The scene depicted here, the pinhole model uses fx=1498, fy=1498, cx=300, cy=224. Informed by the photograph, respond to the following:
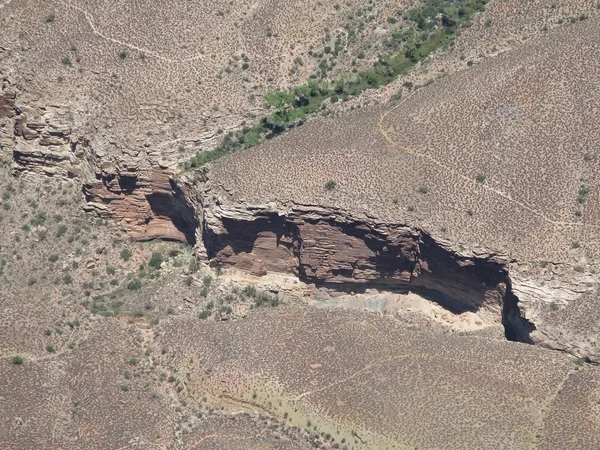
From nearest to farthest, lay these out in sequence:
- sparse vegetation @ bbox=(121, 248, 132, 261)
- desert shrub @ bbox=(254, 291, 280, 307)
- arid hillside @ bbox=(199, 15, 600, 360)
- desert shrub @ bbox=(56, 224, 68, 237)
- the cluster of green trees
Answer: arid hillside @ bbox=(199, 15, 600, 360)
desert shrub @ bbox=(254, 291, 280, 307)
desert shrub @ bbox=(56, 224, 68, 237)
sparse vegetation @ bbox=(121, 248, 132, 261)
the cluster of green trees

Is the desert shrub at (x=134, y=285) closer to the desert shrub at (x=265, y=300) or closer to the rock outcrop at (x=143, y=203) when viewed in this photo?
the rock outcrop at (x=143, y=203)

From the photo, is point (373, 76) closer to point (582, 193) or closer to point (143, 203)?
point (582, 193)

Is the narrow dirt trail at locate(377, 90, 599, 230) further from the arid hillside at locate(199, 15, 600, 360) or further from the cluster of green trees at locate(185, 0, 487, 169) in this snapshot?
the cluster of green trees at locate(185, 0, 487, 169)

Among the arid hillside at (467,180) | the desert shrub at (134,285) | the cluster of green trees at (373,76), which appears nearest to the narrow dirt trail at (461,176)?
the arid hillside at (467,180)

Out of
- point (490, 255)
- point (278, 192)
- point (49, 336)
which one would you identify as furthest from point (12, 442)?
point (490, 255)

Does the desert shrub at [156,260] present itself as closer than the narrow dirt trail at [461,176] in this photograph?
No

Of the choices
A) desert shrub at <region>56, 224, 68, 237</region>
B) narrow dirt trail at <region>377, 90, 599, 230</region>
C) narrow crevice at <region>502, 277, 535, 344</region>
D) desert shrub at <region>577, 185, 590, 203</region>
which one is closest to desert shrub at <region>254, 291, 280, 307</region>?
narrow dirt trail at <region>377, 90, 599, 230</region>

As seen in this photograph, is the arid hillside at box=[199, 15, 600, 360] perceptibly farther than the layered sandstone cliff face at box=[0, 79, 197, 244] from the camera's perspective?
No

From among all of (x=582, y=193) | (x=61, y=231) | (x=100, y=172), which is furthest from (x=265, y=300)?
(x=582, y=193)
